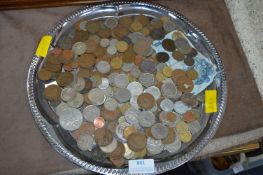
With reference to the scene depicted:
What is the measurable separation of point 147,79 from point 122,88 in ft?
0.30

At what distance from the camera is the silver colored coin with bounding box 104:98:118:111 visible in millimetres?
932

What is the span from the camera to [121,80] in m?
0.98

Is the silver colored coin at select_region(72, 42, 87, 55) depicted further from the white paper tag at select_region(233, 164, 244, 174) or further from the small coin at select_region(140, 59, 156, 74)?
the white paper tag at select_region(233, 164, 244, 174)

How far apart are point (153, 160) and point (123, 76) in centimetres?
29

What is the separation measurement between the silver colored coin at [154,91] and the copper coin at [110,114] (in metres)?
0.13

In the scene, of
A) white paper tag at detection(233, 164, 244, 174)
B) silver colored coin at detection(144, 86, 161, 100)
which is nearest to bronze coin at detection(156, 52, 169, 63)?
silver colored coin at detection(144, 86, 161, 100)

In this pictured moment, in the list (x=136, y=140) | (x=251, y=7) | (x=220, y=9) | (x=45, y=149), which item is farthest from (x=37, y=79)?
(x=251, y=7)

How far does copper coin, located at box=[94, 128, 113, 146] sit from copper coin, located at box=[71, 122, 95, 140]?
0.07 feet

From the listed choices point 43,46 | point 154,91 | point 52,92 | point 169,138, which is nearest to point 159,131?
point 169,138

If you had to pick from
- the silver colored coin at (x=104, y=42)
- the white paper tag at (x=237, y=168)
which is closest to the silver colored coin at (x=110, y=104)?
the silver colored coin at (x=104, y=42)

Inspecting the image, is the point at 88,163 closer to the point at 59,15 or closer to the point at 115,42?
the point at 115,42

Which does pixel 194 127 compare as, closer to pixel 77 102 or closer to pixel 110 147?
pixel 110 147

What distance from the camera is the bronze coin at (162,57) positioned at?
3.37 feet

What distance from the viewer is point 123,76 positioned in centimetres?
99
